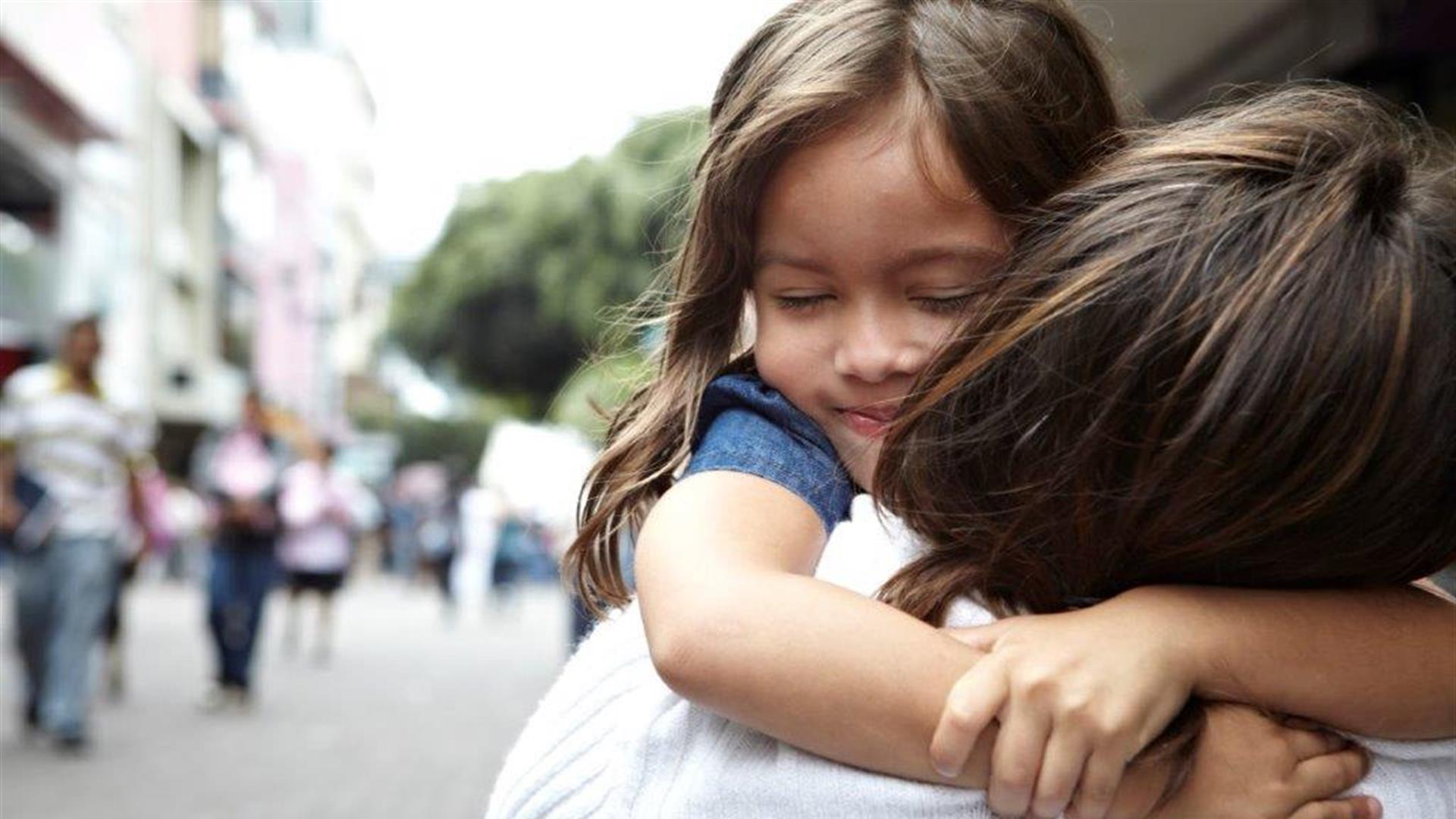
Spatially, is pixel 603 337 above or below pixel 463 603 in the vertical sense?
above

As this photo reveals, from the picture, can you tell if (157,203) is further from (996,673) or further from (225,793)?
(996,673)

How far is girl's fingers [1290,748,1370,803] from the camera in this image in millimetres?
1274

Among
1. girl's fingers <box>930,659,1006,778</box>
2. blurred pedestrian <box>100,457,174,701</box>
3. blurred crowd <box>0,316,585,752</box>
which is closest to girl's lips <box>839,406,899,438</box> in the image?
girl's fingers <box>930,659,1006,778</box>

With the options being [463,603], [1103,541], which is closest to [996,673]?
[1103,541]

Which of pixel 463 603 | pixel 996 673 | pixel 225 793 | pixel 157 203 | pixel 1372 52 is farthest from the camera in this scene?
pixel 157 203

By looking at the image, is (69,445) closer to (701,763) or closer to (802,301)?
(802,301)

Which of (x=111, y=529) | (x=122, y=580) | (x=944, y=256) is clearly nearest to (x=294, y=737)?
(x=122, y=580)

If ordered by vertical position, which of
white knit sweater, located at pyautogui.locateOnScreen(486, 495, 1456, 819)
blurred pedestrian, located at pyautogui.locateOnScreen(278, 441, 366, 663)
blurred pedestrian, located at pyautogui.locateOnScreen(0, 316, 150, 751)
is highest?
white knit sweater, located at pyautogui.locateOnScreen(486, 495, 1456, 819)

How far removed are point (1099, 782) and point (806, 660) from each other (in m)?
0.21

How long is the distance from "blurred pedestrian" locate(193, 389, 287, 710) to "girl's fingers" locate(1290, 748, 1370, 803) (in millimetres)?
10143

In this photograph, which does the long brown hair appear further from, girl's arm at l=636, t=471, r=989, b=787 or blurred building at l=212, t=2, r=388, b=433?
blurred building at l=212, t=2, r=388, b=433

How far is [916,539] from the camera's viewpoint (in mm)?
1414

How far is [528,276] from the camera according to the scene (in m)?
34.4

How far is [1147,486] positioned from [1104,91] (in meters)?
0.63
